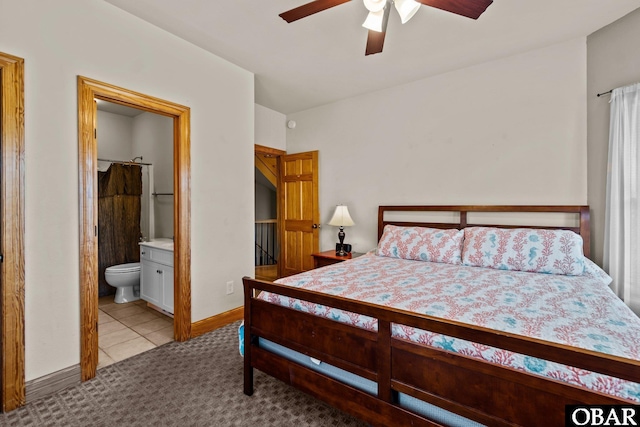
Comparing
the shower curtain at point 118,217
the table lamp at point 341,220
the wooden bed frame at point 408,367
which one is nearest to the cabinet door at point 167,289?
the shower curtain at point 118,217

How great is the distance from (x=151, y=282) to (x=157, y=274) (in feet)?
0.65

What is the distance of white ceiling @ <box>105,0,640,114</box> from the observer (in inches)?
87.1

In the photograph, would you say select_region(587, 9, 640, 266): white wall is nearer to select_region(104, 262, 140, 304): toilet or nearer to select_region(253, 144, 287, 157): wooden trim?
select_region(253, 144, 287, 157): wooden trim

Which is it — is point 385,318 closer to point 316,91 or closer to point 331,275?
point 331,275

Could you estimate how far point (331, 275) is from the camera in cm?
224

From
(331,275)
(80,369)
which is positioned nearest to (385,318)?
(331,275)

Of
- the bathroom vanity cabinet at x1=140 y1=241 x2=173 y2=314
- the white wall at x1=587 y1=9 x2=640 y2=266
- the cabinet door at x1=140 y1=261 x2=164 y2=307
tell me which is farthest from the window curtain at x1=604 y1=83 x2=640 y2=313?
the cabinet door at x1=140 y1=261 x2=164 y2=307

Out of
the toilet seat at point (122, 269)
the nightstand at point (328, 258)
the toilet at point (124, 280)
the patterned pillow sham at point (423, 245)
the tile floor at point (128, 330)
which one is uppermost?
the patterned pillow sham at point (423, 245)

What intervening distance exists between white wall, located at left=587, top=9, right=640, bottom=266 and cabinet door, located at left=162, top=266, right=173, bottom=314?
3989 mm

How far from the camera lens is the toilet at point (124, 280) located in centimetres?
364

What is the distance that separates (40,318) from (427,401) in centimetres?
234

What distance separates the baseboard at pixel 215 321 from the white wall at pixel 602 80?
3410 millimetres

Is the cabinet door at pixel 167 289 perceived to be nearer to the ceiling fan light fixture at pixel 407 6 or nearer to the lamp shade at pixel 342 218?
the lamp shade at pixel 342 218

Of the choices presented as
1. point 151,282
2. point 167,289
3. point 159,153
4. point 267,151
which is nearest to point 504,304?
point 167,289
